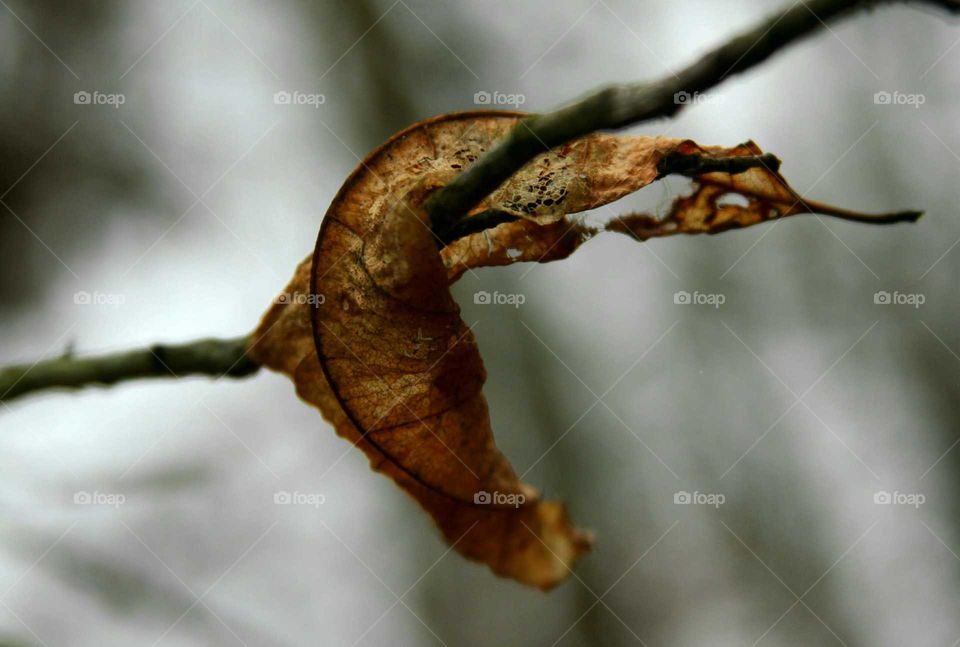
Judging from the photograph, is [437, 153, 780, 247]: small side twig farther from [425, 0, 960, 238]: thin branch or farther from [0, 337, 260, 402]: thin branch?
[0, 337, 260, 402]: thin branch

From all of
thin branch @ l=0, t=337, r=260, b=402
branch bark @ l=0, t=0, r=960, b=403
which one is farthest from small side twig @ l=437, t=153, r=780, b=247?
thin branch @ l=0, t=337, r=260, b=402

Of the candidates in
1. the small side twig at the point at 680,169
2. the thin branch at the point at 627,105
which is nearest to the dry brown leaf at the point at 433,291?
the small side twig at the point at 680,169

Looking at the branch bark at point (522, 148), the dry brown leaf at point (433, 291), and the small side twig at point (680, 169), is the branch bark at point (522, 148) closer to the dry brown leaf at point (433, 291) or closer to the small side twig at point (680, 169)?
the small side twig at point (680, 169)

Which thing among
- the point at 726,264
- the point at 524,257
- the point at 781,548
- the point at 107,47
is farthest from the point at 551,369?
the point at 524,257

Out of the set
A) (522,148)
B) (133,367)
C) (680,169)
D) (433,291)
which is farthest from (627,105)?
(133,367)

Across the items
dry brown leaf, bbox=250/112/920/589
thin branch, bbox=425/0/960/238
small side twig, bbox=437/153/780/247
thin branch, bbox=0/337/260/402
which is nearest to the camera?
thin branch, bbox=425/0/960/238

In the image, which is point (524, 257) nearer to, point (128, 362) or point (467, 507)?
point (467, 507)

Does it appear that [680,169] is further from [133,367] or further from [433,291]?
[133,367]
